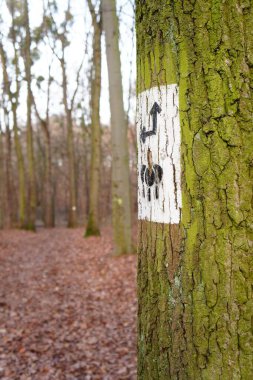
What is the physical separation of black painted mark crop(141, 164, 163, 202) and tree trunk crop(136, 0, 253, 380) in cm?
1

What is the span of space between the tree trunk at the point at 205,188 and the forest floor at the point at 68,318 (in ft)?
9.56

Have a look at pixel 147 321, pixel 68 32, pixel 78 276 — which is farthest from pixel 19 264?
pixel 68 32

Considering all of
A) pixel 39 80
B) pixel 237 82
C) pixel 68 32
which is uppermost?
pixel 68 32

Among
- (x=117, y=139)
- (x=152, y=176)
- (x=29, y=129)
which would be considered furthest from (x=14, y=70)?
(x=152, y=176)

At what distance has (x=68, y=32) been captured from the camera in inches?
755

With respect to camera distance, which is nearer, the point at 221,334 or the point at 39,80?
the point at 221,334

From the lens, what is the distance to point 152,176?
1.50m

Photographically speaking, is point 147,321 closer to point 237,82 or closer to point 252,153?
point 252,153

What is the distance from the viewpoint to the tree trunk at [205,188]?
1301 millimetres

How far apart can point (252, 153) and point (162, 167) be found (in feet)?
1.16

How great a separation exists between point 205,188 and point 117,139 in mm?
7990

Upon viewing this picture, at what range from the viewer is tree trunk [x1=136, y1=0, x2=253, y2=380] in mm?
1301

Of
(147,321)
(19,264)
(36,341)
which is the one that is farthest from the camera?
(19,264)

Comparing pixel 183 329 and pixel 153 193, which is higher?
pixel 153 193
